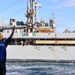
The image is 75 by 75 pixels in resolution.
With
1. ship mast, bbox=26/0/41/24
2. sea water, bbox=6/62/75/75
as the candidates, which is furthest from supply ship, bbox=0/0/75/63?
sea water, bbox=6/62/75/75

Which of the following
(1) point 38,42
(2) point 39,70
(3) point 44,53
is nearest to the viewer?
(2) point 39,70

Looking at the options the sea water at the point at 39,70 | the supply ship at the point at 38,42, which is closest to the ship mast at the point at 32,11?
the supply ship at the point at 38,42

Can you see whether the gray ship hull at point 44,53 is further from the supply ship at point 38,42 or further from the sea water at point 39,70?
the sea water at point 39,70

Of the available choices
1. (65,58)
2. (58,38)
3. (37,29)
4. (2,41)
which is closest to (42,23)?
(37,29)

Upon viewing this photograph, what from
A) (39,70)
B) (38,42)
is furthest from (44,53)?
(39,70)

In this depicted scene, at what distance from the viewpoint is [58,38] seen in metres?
42.2

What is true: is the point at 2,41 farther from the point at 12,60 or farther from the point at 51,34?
the point at 51,34

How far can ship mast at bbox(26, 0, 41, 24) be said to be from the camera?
44.6 metres

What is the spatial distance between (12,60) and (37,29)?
6.84m

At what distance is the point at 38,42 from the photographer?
42375mm

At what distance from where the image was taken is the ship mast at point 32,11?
146 feet

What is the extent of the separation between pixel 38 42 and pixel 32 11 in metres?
4.52

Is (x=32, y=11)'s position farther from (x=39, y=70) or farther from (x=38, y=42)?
(x=39, y=70)

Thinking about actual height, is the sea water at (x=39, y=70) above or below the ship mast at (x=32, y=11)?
below
